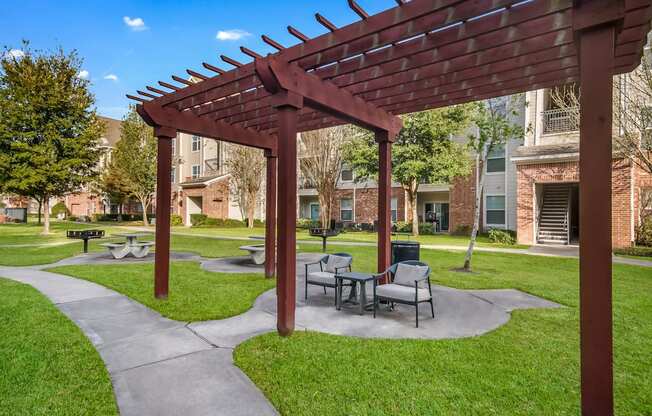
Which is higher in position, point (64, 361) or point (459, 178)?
point (459, 178)

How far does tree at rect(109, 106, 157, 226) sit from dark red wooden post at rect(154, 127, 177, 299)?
1161 inches

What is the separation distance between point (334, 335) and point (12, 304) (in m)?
5.68

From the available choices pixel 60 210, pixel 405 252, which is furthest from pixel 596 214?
pixel 60 210

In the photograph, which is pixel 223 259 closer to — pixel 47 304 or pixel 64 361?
pixel 47 304

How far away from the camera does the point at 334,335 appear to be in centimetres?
514

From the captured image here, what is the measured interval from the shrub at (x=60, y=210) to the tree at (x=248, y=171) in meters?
28.0

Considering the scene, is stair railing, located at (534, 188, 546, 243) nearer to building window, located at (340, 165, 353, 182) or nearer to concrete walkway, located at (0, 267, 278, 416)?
building window, located at (340, 165, 353, 182)

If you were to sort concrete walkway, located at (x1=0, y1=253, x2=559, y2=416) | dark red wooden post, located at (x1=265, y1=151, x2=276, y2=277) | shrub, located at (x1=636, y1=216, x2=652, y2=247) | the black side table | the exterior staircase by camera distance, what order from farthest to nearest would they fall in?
the exterior staircase
shrub, located at (x1=636, y1=216, x2=652, y2=247)
dark red wooden post, located at (x1=265, y1=151, x2=276, y2=277)
the black side table
concrete walkway, located at (x1=0, y1=253, x2=559, y2=416)

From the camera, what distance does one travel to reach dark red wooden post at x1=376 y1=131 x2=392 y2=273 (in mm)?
7379

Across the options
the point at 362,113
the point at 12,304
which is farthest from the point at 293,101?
the point at 12,304

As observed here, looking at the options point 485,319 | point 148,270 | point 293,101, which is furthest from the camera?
point 148,270

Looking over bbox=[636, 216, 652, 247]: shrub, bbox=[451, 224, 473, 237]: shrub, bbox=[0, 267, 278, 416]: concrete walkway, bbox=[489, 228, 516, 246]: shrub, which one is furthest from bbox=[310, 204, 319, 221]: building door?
bbox=[0, 267, 278, 416]: concrete walkway

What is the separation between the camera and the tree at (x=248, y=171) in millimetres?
31062

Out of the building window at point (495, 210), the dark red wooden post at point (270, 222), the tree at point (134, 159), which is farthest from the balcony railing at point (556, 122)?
the tree at point (134, 159)
